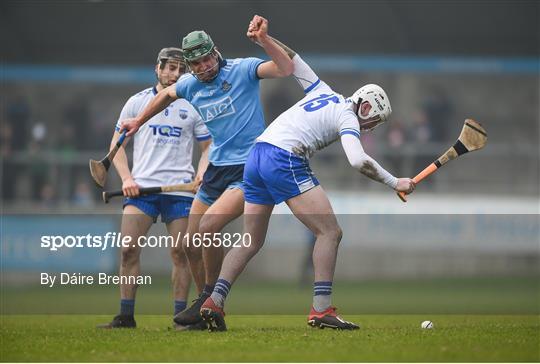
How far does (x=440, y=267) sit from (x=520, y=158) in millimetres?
2793

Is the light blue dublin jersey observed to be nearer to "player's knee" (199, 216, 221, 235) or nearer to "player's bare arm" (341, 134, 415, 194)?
"player's knee" (199, 216, 221, 235)

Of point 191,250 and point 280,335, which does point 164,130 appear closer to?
point 191,250

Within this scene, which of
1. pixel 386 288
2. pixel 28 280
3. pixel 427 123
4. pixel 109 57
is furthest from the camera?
pixel 109 57

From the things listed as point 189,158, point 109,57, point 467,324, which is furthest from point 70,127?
point 467,324

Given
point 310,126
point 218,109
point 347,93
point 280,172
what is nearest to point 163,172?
point 218,109

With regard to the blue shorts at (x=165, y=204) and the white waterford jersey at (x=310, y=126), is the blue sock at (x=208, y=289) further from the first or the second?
the white waterford jersey at (x=310, y=126)

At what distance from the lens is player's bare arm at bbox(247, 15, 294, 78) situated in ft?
32.8

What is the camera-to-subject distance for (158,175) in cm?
1170

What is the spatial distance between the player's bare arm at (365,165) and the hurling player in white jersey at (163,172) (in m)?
2.31

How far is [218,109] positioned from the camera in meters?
10.7

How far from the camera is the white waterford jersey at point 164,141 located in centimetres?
1173

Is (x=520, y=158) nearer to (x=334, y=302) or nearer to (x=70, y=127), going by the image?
(x=334, y=302)

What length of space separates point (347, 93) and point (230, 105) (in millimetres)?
17305

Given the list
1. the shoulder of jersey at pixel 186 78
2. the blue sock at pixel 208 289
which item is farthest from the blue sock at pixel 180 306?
the shoulder of jersey at pixel 186 78
